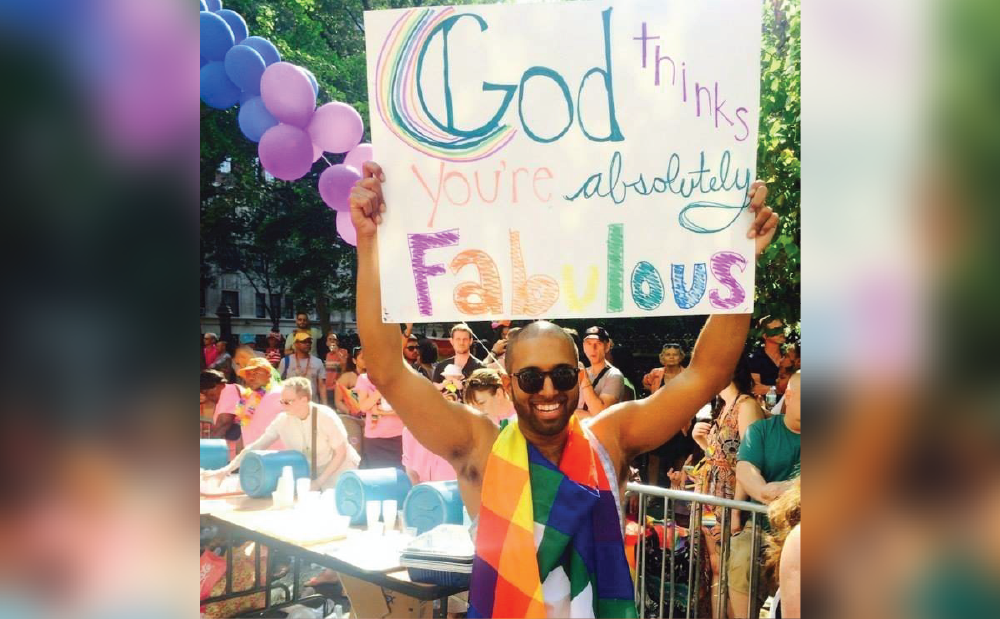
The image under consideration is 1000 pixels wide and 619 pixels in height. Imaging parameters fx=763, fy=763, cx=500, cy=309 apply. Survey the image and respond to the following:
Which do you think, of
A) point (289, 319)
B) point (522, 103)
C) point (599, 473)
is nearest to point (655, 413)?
point (599, 473)

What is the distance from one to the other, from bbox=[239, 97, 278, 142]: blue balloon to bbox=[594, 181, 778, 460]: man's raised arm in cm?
285

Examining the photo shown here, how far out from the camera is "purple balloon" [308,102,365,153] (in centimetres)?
407

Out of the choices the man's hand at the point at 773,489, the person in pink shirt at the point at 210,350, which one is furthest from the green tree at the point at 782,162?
the person in pink shirt at the point at 210,350

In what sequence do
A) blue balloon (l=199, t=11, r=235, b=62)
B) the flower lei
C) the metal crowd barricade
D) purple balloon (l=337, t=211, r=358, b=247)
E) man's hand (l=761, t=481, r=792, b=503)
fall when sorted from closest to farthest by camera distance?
man's hand (l=761, t=481, r=792, b=503)
the metal crowd barricade
purple balloon (l=337, t=211, r=358, b=247)
blue balloon (l=199, t=11, r=235, b=62)
the flower lei

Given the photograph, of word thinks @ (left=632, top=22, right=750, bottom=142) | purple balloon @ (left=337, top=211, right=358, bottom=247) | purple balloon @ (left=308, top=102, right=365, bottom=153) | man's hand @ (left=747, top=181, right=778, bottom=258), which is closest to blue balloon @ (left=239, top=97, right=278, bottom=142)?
purple balloon @ (left=308, top=102, right=365, bottom=153)

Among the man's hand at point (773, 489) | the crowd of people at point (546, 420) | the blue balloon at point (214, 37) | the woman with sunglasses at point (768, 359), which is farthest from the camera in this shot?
the woman with sunglasses at point (768, 359)

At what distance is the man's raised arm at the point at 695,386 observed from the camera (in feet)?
6.95

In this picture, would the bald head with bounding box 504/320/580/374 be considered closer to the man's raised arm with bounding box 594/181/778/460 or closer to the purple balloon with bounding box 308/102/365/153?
the man's raised arm with bounding box 594/181/778/460

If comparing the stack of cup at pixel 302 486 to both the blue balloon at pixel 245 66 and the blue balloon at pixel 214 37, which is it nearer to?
the blue balloon at pixel 245 66

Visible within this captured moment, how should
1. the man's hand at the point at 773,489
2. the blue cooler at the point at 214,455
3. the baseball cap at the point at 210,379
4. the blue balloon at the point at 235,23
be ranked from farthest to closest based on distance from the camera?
1. the baseball cap at the point at 210,379
2. the blue cooler at the point at 214,455
3. the blue balloon at the point at 235,23
4. the man's hand at the point at 773,489

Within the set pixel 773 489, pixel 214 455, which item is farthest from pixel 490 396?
pixel 214 455

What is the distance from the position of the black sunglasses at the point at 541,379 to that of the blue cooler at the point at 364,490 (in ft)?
6.30
